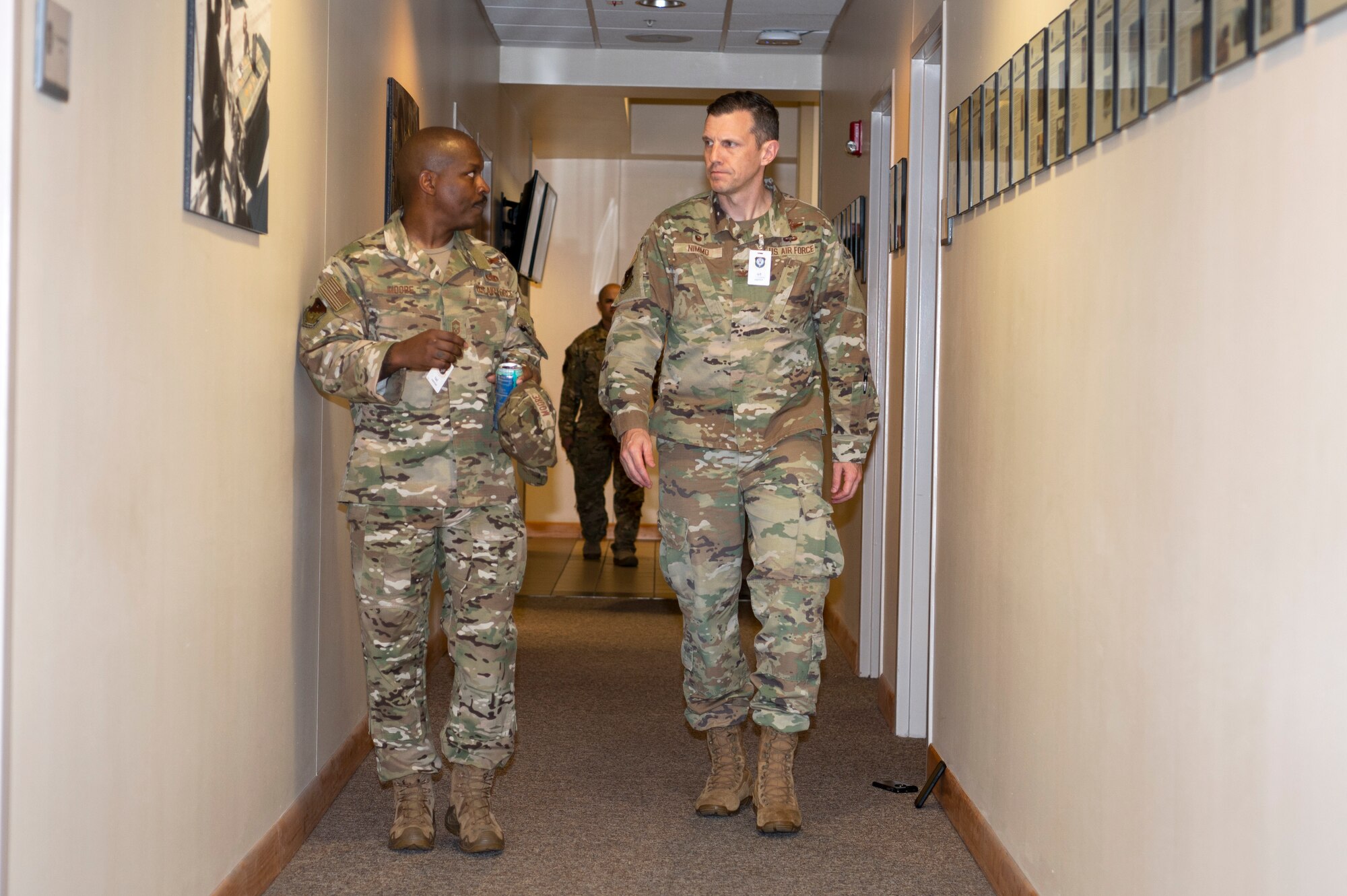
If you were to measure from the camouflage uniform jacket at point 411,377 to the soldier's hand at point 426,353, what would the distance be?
0.06 m

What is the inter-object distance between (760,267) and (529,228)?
4295mm

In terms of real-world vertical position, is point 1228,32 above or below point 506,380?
above

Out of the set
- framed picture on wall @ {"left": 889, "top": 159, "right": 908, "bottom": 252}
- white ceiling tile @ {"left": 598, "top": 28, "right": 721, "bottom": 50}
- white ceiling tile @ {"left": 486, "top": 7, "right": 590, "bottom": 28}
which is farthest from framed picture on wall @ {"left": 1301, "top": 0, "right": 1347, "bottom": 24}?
white ceiling tile @ {"left": 598, "top": 28, "right": 721, "bottom": 50}

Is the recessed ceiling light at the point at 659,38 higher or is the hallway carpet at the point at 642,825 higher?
the recessed ceiling light at the point at 659,38

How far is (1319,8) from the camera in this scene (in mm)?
1321

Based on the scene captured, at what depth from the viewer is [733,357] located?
3.05 m

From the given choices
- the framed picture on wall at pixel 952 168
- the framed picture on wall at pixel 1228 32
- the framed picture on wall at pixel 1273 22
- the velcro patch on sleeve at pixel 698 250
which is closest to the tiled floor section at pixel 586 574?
the framed picture on wall at pixel 952 168

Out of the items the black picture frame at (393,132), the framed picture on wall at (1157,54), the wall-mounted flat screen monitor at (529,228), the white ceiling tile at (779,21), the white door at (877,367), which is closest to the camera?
the framed picture on wall at (1157,54)

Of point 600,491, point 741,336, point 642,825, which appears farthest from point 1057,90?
point 600,491

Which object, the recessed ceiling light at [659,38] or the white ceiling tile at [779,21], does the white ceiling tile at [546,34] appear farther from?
the white ceiling tile at [779,21]

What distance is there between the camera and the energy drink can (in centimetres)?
279

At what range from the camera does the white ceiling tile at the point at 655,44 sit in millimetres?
6180

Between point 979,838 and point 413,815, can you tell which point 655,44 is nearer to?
point 413,815

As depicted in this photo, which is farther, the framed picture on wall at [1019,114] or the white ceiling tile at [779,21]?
the white ceiling tile at [779,21]
